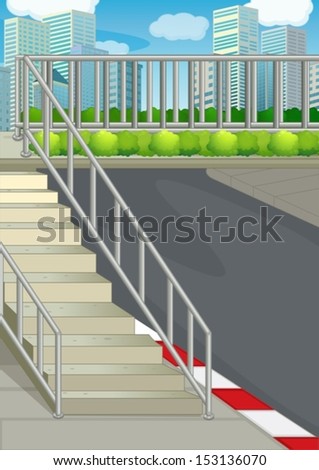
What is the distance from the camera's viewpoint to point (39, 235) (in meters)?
16.9

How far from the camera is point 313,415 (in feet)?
55.9

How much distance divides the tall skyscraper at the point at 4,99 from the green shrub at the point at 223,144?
9.36 ft

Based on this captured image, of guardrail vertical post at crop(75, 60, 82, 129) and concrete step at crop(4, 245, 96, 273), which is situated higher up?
guardrail vertical post at crop(75, 60, 82, 129)

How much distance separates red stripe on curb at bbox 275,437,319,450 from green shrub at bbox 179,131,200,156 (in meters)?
4.59

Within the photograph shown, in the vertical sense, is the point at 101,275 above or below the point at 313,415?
above

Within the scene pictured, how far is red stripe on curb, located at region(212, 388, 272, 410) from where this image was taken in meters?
16.5

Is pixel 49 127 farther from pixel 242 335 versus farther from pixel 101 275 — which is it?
pixel 242 335

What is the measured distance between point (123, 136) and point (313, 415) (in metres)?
4.61

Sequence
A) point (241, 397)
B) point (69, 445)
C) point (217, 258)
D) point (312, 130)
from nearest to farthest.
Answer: point (69, 445) < point (241, 397) < point (217, 258) < point (312, 130)

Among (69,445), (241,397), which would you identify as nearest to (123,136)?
(241,397)

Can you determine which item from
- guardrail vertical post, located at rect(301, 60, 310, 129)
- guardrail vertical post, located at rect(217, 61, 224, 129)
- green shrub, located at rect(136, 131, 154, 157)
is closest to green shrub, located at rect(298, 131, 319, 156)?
guardrail vertical post, located at rect(301, 60, 310, 129)

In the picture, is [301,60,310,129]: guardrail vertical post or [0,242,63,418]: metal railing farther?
[301,60,310,129]: guardrail vertical post

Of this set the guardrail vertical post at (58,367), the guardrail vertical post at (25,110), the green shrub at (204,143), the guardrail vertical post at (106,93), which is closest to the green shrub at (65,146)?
the guardrail vertical post at (25,110)

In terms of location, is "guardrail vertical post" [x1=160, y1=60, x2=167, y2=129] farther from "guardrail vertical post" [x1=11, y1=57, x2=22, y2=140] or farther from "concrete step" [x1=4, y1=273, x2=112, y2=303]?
"concrete step" [x1=4, y1=273, x2=112, y2=303]
